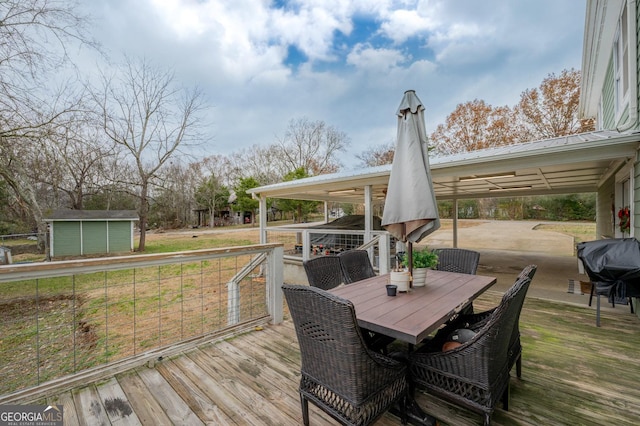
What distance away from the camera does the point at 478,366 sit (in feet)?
5.04

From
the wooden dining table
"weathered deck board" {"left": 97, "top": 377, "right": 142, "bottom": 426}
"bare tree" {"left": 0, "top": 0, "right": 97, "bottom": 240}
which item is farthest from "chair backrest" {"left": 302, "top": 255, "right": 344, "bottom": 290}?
"bare tree" {"left": 0, "top": 0, "right": 97, "bottom": 240}

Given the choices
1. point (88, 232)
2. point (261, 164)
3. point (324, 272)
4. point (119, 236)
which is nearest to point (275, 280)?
point (324, 272)

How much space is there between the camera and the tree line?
541cm

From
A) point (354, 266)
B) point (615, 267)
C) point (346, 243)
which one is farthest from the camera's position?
point (346, 243)

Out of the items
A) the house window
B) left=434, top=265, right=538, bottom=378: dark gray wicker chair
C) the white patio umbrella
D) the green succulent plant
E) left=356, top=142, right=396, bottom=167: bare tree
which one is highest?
left=356, top=142, right=396, bottom=167: bare tree

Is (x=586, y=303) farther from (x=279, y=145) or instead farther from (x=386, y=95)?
(x=279, y=145)

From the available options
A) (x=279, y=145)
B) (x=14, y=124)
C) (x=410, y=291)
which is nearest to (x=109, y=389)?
(x=410, y=291)

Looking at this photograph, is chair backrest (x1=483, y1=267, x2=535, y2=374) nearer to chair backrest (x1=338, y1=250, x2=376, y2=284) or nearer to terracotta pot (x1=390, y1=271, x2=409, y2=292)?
terracotta pot (x1=390, y1=271, x2=409, y2=292)

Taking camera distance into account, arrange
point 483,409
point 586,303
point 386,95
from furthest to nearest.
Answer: point 386,95
point 586,303
point 483,409

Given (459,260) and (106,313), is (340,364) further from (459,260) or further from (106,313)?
(459,260)

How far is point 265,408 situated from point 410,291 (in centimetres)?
146

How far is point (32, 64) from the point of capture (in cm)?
519

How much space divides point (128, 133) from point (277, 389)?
640 inches

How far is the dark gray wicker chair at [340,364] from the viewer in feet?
4.64
